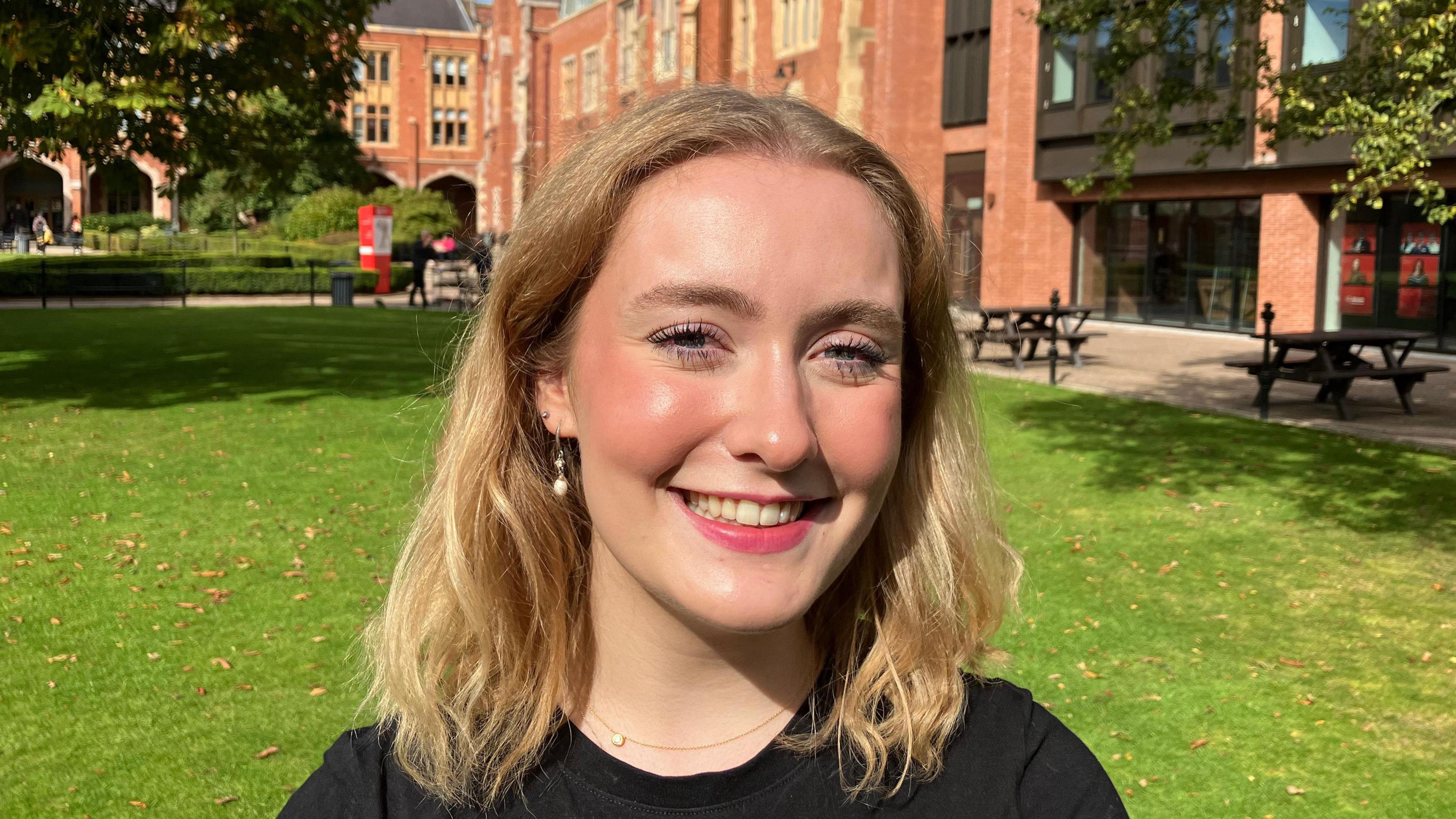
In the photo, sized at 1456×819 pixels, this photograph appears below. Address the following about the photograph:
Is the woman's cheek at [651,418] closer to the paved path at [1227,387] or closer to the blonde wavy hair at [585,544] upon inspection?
the blonde wavy hair at [585,544]

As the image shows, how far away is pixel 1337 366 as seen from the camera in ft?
45.6

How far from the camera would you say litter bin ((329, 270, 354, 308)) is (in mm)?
28625

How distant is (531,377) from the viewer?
1835 millimetres

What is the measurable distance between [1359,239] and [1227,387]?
895 centimetres

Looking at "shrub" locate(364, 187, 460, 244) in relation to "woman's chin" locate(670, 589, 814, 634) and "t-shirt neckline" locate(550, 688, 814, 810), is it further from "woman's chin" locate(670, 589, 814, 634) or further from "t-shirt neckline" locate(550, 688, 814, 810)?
"woman's chin" locate(670, 589, 814, 634)

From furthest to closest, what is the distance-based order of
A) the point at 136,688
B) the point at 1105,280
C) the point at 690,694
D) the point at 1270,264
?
the point at 1105,280
the point at 1270,264
the point at 136,688
the point at 690,694

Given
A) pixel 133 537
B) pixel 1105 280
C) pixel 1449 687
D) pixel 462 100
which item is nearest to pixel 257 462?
pixel 133 537

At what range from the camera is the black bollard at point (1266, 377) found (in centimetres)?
1291

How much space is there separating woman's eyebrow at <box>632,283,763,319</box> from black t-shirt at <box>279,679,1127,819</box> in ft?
1.84

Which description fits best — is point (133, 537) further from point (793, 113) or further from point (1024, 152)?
point (1024, 152)

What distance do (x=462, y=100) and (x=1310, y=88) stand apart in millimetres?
70336

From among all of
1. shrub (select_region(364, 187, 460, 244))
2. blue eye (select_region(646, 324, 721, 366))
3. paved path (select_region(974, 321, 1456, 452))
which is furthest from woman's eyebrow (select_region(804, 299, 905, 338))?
shrub (select_region(364, 187, 460, 244))

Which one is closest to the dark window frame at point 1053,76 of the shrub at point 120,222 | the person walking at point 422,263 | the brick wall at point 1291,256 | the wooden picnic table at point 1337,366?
the brick wall at point 1291,256

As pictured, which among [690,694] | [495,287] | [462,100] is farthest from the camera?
[462,100]
